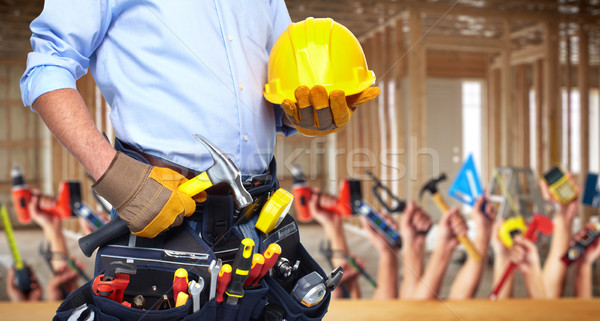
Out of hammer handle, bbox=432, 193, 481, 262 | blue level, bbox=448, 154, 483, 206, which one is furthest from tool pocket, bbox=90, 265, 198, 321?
blue level, bbox=448, 154, 483, 206

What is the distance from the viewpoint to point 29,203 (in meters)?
2.99

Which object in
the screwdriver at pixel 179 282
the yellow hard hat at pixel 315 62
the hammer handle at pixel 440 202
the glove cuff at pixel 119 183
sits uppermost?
the yellow hard hat at pixel 315 62

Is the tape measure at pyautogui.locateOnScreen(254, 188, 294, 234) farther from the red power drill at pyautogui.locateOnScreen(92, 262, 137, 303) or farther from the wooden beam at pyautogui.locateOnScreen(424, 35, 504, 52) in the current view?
the wooden beam at pyautogui.locateOnScreen(424, 35, 504, 52)

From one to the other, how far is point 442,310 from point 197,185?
2.49 metres

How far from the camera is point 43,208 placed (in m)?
3.02

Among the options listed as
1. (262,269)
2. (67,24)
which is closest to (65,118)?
(67,24)

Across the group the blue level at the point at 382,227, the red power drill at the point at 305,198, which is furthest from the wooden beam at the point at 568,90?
the red power drill at the point at 305,198

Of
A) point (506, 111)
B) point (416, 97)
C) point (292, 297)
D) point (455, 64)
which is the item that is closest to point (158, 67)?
point (292, 297)

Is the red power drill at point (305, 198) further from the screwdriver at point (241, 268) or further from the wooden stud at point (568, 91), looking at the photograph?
the screwdriver at point (241, 268)

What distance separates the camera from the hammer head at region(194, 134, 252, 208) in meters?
0.73

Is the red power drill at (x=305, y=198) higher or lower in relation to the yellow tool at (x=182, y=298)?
lower

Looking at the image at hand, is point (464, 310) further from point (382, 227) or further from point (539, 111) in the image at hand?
point (539, 111)

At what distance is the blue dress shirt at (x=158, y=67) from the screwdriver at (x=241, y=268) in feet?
0.52

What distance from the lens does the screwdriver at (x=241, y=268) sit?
29.8 inches
